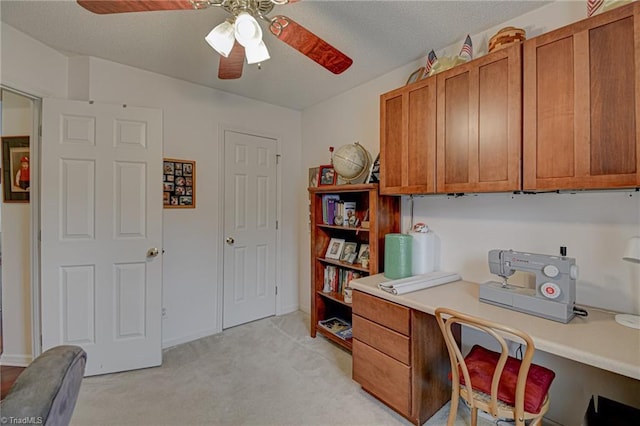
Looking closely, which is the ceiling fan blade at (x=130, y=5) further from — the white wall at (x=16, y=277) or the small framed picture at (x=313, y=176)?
the small framed picture at (x=313, y=176)

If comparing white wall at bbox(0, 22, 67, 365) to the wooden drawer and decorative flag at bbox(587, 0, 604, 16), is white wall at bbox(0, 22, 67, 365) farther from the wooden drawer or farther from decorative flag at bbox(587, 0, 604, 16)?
decorative flag at bbox(587, 0, 604, 16)

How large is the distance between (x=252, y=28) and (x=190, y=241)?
212cm

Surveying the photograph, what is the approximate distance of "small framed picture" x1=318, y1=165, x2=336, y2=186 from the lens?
9.59 ft

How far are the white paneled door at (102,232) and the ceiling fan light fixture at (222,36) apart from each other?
1.30 metres

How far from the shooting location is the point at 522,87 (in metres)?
1.45

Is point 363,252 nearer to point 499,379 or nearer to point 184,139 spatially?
point 499,379

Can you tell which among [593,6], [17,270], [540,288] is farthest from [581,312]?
[17,270]

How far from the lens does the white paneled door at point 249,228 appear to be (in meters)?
3.03

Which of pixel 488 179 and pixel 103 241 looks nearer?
pixel 488 179

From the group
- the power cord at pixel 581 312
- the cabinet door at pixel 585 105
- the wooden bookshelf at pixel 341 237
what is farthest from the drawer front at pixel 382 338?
the cabinet door at pixel 585 105

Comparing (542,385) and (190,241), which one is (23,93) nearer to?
(190,241)

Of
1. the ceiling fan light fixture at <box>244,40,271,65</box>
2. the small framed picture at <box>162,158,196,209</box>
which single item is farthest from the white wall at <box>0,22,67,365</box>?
the ceiling fan light fixture at <box>244,40,271,65</box>

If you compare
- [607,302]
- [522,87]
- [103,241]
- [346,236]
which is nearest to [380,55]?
[522,87]

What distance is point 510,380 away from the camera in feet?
4.43
